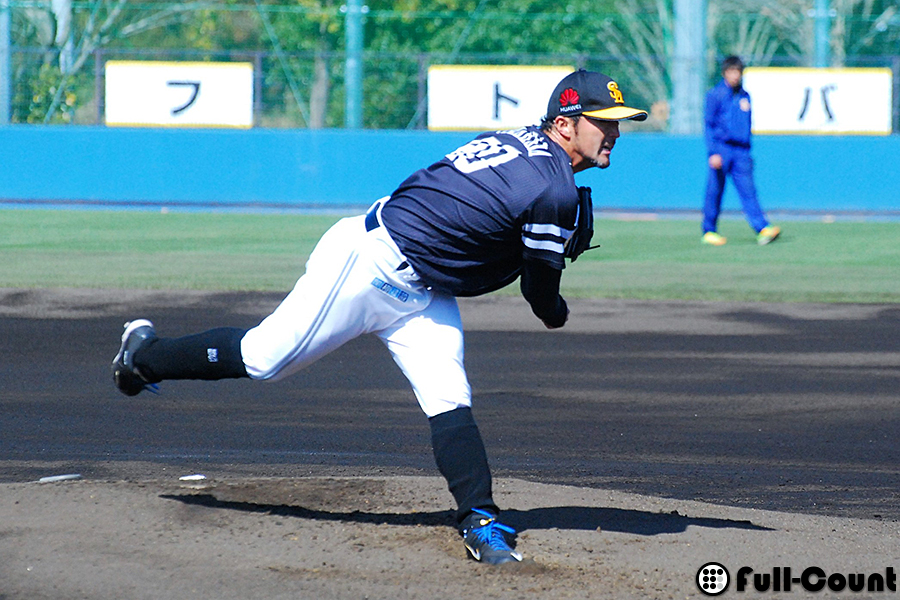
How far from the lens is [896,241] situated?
55.4 feet

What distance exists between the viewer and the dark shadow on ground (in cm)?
491

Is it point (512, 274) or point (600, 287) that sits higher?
point (512, 274)

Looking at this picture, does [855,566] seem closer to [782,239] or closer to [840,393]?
[840,393]

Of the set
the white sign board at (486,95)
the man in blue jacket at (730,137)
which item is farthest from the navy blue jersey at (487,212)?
the white sign board at (486,95)

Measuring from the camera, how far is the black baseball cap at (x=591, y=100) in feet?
14.3

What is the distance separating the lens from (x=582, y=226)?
4.34 metres

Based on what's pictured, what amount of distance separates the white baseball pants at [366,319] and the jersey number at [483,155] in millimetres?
357

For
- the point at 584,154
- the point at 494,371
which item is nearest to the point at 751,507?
the point at 584,154

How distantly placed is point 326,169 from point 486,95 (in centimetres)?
304

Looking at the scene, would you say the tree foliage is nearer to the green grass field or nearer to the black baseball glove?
the green grass field

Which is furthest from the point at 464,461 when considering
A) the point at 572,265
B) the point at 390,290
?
the point at 572,265

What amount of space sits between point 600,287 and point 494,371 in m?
4.06

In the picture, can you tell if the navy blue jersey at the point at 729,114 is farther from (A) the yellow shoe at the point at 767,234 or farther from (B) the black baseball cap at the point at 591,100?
(B) the black baseball cap at the point at 591,100

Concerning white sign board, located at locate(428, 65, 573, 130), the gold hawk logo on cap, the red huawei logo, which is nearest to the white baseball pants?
the red huawei logo
